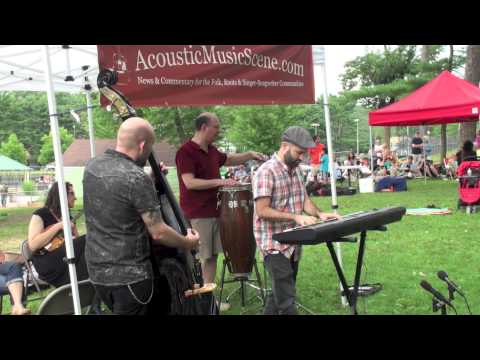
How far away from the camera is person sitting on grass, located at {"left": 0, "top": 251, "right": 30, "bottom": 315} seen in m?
4.59

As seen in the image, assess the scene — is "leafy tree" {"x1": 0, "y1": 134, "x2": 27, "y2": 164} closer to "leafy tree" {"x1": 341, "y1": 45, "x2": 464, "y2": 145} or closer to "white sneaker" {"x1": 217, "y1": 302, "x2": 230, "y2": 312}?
"leafy tree" {"x1": 341, "y1": 45, "x2": 464, "y2": 145}

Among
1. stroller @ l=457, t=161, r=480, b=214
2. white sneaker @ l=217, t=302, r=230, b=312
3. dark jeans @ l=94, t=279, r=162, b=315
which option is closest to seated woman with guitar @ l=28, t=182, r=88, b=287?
white sneaker @ l=217, t=302, r=230, b=312

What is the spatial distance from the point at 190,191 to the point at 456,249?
4.04 metres

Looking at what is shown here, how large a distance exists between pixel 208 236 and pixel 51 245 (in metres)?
1.37

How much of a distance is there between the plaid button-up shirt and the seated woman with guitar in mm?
1704

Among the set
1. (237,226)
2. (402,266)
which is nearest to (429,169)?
(402,266)

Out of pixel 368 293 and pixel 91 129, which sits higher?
pixel 91 129
